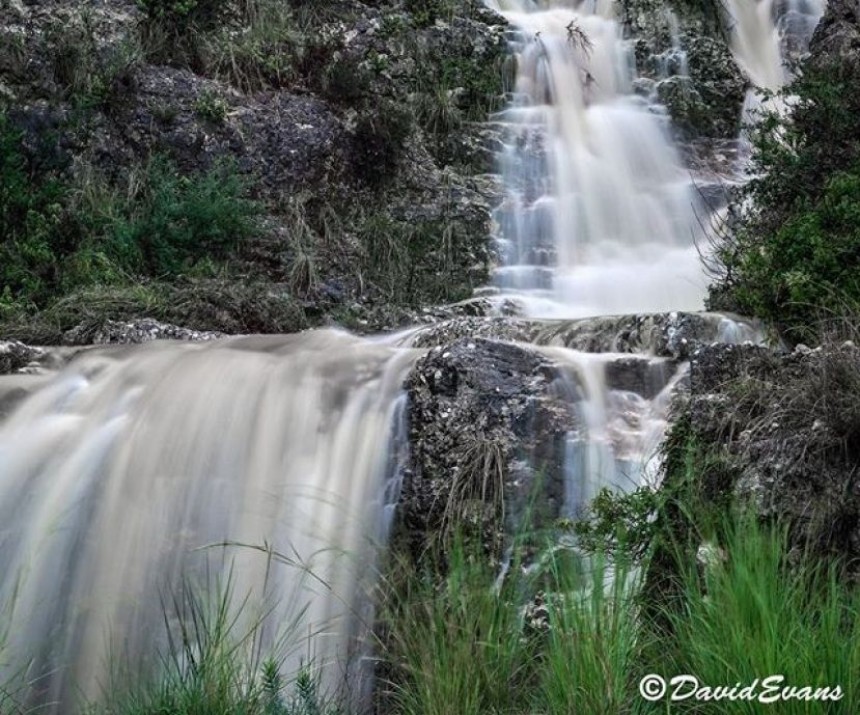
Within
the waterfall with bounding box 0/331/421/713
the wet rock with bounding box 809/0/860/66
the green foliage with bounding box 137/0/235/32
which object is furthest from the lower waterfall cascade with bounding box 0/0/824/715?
the wet rock with bounding box 809/0/860/66

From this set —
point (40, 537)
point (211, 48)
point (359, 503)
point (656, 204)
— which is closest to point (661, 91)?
point (656, 204)

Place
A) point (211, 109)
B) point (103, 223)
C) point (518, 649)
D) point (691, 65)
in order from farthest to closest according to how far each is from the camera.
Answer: point (691, 65) < point (211, 109) < point (103, 223) < point (518, 649)

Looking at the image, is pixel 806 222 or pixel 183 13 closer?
pixel 806 222

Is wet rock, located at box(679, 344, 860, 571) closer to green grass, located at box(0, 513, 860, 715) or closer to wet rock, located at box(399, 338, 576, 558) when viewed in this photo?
green grass, located at box(0, 513, 860, 715)

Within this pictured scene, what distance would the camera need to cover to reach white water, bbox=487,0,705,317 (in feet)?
29.0

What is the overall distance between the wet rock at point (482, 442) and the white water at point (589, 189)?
12.6ft

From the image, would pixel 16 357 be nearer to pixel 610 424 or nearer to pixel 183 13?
pixel 610 424

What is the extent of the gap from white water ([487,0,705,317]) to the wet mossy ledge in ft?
1.49

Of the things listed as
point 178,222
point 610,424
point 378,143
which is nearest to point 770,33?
point 378,143

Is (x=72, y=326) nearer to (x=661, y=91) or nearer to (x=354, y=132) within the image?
(x=354, y=132)

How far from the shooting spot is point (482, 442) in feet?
13.7

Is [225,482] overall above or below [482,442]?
below

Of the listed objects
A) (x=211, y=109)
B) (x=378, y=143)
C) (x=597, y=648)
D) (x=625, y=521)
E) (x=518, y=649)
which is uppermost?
(x=211, y=109)

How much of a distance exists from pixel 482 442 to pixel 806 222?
307 cm
